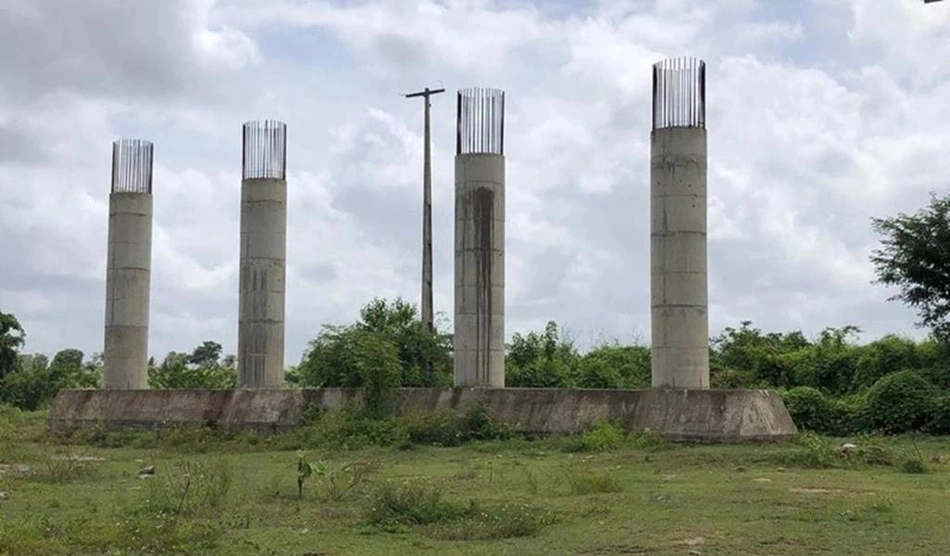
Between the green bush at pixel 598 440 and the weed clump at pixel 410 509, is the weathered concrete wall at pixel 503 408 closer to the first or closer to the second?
the green bush at pixel 598 440

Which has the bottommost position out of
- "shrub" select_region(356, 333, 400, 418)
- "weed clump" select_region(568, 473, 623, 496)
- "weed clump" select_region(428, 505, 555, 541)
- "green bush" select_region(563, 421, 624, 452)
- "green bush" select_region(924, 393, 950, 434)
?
"weed clump" select_region(428, 505, 555, 541)

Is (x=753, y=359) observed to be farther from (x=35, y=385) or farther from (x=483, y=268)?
(x=35, y=385)

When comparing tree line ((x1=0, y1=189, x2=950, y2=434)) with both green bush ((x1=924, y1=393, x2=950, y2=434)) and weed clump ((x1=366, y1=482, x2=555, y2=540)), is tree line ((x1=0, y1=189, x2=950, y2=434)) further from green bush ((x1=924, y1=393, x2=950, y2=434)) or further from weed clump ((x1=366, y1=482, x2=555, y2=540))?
weed clump ((x1=366, y1=482, x2=555, y2=540))

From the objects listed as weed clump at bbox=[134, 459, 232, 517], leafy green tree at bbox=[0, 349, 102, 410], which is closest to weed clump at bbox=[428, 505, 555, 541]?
weed clump at bbox=[134, 459, 232, 517]

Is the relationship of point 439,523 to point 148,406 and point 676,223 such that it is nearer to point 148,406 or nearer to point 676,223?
point 676,223

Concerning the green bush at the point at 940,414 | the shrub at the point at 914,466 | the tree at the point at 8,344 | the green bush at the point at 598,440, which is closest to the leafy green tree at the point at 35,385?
the tree at the point at 8,344

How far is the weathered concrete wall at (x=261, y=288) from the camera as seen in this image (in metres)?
27.9

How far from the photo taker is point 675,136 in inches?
917

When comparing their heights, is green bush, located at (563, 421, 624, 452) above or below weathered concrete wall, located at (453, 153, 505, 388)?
below

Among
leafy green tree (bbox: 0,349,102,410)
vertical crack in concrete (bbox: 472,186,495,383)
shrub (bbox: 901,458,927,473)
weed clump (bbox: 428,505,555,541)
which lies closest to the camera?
weed clump (bbox: 428,505,555,541)

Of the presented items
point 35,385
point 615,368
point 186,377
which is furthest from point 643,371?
point 35,385

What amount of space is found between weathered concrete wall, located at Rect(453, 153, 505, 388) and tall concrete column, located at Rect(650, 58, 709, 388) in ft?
11.7

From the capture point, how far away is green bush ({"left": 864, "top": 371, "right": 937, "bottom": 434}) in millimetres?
24125

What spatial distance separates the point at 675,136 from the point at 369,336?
25.1ft
